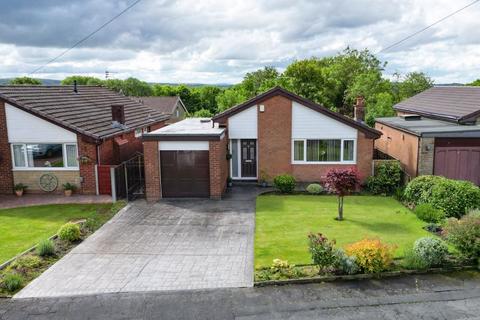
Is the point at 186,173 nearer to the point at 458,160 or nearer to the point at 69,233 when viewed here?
the point at 69,233

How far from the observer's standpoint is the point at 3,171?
2038 centimetres

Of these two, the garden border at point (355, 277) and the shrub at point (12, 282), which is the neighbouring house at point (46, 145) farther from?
the garden border at point (355, 277)

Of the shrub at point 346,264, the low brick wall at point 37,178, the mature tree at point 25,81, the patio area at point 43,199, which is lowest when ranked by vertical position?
the shrub at point 346,264

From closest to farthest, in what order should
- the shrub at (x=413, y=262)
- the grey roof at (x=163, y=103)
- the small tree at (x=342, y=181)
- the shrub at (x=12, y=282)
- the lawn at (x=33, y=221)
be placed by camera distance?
the shrub at (x=12, y=282)
the shrub at (x=413, y=262)
the lawn at (x=33, y=221)
the small tree at (x=342, y=181)
the grey roof at (x=163, y=103)

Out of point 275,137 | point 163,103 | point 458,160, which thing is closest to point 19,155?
point 275,137

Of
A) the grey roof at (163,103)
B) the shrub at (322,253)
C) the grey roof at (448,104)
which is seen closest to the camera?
the shrub at (322,253)

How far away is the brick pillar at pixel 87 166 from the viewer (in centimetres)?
1977

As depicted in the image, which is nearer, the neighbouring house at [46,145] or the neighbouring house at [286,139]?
the neighbouring house at [46,145]

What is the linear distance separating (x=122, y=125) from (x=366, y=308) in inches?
700

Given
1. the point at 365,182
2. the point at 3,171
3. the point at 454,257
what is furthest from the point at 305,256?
the point at 3,171

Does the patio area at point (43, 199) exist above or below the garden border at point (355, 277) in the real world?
above

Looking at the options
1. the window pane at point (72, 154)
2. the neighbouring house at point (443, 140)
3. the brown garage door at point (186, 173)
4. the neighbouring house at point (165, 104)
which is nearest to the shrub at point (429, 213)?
the neighbouring house at point (443, 140)

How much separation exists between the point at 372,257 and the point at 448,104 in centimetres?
1894

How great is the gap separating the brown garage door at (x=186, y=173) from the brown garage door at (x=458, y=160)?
11.0 m
